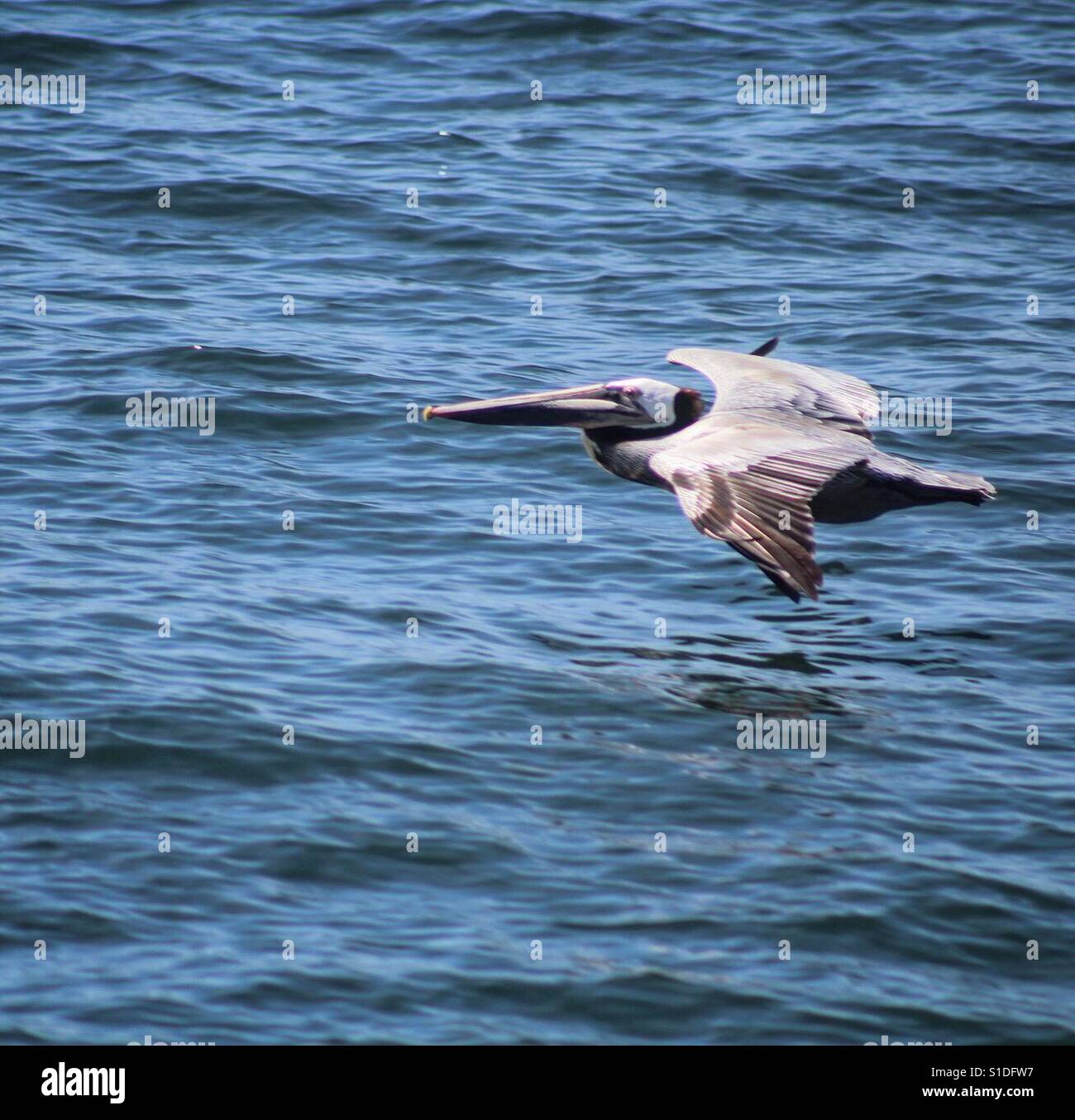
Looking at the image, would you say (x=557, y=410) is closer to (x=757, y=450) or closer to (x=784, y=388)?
(x=784, y=388)

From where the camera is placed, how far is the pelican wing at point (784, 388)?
8938 millimetres

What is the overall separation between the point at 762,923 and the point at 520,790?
1.23 meters

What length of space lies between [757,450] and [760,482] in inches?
14.5

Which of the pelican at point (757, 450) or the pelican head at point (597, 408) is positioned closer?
the pelican at point (757, 450)

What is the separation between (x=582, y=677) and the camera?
7508 mm

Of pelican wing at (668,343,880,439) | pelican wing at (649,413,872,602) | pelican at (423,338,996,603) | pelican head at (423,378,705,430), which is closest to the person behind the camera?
pelican wing at (649,413,872,602)

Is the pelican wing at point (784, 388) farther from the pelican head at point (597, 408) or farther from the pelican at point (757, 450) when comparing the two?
the pelican head at point (597, 408)

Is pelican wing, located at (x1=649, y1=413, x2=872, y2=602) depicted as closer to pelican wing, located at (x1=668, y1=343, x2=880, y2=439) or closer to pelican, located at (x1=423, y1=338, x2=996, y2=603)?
pelican, located at (x1=423, y1=338, x2=996, y2=603)

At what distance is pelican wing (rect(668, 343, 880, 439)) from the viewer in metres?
8.94

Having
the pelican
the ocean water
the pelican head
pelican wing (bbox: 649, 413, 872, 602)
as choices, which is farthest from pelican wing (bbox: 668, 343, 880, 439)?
the ocean water

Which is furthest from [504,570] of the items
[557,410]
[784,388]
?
[784,388]

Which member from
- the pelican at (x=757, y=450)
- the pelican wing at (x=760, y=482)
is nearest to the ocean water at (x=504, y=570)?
the pelican at (x=757, y=450)

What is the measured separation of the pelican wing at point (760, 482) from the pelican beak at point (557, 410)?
68 cm

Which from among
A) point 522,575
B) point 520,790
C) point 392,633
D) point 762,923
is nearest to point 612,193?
point 522,575
